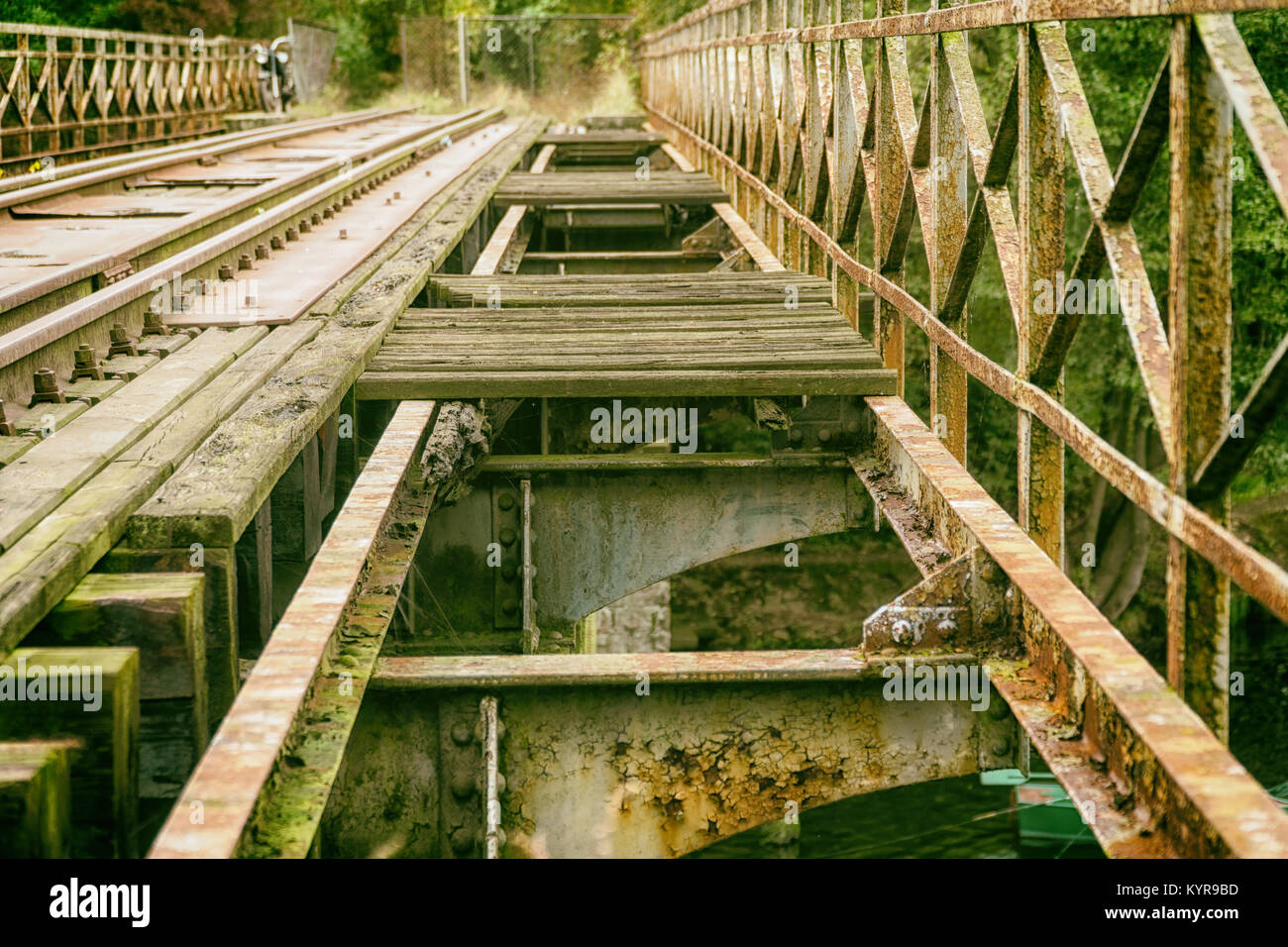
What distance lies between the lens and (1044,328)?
390 cm

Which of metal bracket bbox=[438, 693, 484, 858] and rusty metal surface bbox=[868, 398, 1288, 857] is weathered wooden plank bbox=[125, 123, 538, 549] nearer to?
metal bracket bbox=[438, 693, 484, 858]

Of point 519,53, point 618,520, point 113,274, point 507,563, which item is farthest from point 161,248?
point 519,53

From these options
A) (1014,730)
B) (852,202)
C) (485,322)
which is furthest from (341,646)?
(852,202)

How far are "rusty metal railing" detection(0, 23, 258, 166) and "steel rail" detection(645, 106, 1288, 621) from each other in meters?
12.6

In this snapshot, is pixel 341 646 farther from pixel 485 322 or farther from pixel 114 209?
pixel 114 209

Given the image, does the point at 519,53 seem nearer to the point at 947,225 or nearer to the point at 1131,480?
the point at 947,225

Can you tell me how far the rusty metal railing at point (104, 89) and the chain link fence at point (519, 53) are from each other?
26.3 ft

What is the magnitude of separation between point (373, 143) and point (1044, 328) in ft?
42.7

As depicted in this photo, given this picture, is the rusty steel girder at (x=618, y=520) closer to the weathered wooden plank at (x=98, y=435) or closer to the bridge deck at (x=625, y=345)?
the bridge deck at (x=625, y=345)

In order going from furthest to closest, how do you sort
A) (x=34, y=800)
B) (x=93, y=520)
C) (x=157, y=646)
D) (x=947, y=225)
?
1. (x=947, y=225)
2. (x=93, y=520)
3. (x=157, y=646)
4. (x=34, y=800)

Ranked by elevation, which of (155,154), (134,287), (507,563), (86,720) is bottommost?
(507,563)

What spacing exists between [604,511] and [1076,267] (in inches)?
104

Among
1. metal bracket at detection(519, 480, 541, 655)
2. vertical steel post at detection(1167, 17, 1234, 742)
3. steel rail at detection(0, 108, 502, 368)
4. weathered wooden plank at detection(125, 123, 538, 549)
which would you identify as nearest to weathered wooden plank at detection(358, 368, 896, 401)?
weathered wooden plank at detection(125, 123, 538, 549)

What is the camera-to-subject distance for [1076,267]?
11.3 ft
